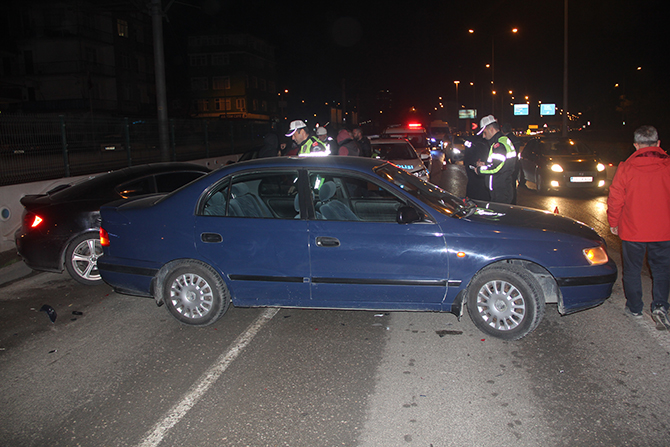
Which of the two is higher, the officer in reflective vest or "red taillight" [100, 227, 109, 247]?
the officer in reflective vest

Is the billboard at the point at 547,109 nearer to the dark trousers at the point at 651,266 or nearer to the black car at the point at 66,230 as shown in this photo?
the dark trousers at the point at 651,266

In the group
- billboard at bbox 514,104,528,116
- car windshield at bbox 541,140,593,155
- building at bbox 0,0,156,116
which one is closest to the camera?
car windshield at bbox 541,140,593,155

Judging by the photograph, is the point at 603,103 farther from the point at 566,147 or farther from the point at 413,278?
the point at 413,278

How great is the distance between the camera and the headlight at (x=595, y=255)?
4531 millimetres

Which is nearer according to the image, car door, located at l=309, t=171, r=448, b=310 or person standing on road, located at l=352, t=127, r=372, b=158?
car door, located at l=309, t=171, r=448, b=310

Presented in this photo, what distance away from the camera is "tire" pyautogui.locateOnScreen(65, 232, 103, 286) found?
662 centimetres

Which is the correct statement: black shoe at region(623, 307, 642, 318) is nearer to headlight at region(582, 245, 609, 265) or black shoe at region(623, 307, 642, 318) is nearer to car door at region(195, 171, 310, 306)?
headlight at region(582, 245, 609, 265)

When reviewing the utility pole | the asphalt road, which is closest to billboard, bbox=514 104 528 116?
the utility pole

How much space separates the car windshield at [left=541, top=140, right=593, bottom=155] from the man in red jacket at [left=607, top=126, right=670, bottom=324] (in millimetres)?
10685

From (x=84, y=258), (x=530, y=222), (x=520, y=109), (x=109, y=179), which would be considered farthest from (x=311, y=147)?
(x=520, y=109)

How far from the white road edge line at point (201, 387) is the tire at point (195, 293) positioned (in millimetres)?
389

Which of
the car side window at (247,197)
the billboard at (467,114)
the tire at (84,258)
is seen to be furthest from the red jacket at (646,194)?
the billboard at (467,114)

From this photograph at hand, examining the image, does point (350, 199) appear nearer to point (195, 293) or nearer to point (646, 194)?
point (195, 293)

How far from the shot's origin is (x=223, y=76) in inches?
2611
